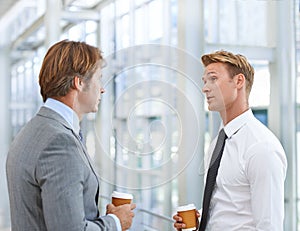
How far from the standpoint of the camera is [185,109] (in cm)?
210

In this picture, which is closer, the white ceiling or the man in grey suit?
the man in grey suit

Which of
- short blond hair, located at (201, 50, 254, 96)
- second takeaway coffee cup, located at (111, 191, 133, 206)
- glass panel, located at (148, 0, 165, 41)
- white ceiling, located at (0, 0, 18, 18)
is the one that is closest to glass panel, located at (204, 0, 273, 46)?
glass panel, located at (148, 0, 165, 41)

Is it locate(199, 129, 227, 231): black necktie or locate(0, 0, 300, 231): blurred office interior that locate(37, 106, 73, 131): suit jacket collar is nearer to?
locate(0, 0, 300, 231): blurred office interior

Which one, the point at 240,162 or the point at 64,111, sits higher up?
the point at 64,111

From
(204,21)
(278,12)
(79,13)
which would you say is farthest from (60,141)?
(79,13)

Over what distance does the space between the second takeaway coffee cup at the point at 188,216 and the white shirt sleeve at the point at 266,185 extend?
0.18 m

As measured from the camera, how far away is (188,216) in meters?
1.65

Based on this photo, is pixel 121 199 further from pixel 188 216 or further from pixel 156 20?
pixel 156 20

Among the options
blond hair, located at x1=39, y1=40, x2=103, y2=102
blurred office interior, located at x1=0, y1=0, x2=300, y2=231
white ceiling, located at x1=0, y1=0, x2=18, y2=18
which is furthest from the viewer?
white ceiling, located at x1=0, y1=0, x2=18, y2=18

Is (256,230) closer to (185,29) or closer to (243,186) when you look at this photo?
(243,186)

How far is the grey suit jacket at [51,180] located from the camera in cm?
138

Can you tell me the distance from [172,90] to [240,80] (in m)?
0.96

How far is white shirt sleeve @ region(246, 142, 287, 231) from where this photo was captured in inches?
60.8

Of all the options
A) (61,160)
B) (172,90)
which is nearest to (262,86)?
(172,90)
